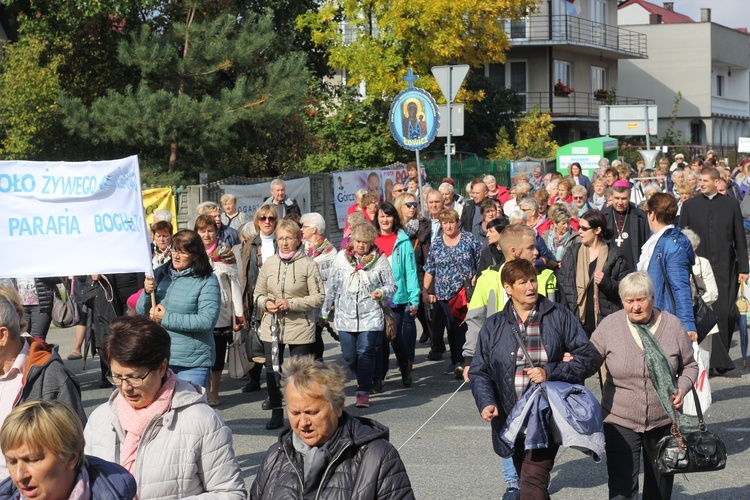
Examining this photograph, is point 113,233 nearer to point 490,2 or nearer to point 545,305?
point 545,305

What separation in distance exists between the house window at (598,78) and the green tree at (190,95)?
3436 cm

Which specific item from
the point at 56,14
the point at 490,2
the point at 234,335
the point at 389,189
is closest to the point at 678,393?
the point at 234,335

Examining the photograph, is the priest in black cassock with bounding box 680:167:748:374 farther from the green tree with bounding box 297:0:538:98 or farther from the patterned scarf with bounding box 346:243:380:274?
the green tree with bounding box 297:0:538:98

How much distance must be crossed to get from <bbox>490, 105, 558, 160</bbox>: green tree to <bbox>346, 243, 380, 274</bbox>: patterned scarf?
31.8m

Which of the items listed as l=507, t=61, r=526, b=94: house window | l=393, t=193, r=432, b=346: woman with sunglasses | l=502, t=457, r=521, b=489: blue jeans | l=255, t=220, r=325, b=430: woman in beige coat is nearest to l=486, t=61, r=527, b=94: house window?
l=507, t=61, r=526, b=94: house window

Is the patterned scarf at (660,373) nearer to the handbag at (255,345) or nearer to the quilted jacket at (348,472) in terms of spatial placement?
the quilted jacket at (348,472)

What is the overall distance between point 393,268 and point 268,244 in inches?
49.9

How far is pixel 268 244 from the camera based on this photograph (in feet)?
36.0

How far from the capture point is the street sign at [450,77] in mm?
16719

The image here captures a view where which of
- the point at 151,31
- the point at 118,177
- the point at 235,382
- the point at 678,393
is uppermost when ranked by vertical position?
the point at 151,31

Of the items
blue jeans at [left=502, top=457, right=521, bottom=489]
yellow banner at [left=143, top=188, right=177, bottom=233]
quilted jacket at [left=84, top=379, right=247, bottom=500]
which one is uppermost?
yellow banner at [left=143, top=188, right=177, bottom=233]

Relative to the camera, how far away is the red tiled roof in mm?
77375

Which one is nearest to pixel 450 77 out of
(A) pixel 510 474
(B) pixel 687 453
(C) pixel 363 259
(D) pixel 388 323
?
(C) pixel 363 259

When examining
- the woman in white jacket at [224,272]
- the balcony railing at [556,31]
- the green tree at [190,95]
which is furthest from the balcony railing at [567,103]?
the woman in white jacket at [224,272]
